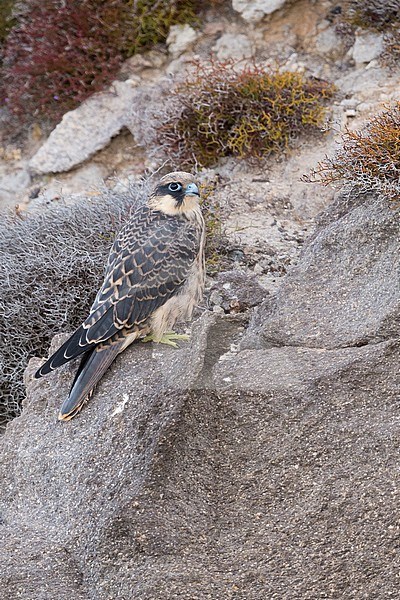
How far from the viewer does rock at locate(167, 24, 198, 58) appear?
30.6 ft

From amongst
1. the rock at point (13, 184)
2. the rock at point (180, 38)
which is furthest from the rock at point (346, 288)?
the rock at point (13, 184)

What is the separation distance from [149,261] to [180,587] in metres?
1.90

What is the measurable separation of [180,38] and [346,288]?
5.38 metres

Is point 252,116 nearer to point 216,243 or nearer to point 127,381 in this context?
point 216,243

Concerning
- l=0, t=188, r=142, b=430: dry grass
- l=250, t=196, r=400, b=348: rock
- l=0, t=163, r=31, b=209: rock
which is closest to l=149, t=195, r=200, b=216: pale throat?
l=250, t=196, r=400, b=348: rock

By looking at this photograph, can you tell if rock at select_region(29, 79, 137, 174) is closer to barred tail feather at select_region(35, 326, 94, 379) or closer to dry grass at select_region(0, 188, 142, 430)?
dry grass at select_region(0, 188, 142, 430)

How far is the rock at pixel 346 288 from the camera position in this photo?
451 cm

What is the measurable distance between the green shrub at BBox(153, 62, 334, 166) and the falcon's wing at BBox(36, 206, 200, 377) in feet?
9.35

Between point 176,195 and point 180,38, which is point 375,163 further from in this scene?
point 180,38

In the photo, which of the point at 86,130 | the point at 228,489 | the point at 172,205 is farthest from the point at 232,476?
the point at 86,130

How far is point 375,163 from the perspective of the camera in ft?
16.6

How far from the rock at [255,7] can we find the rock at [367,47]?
38.1 inches

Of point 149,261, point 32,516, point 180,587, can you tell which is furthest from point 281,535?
point 149,261

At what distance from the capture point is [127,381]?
181 inches
